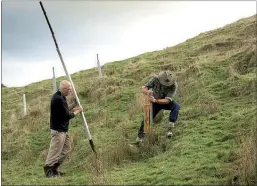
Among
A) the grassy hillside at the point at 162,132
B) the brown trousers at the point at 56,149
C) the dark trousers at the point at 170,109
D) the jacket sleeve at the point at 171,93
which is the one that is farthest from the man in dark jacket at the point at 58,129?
the jacket sleeve at the point at 171,93

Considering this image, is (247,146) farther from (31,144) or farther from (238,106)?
(31,144)

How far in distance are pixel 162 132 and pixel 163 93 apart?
103 cm

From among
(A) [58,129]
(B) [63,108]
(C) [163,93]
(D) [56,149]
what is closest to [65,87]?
(B) [63,108]

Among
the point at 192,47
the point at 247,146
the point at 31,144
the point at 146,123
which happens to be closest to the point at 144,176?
the point at 247,146

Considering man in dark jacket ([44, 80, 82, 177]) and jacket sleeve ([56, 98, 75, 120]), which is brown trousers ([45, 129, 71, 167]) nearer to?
man in dark jacket ([44, 80, 82, 177])

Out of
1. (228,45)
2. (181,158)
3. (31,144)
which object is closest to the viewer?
(181,158)

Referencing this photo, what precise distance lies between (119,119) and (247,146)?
632 centimetres

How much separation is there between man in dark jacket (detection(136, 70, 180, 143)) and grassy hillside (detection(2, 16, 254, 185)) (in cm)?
43

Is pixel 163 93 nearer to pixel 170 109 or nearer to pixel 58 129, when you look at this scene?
pixel 170 109

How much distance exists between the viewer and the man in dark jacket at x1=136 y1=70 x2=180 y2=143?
11609 mm

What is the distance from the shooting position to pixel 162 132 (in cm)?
1163

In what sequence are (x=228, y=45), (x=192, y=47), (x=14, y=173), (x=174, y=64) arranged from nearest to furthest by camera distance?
1. (x=14, y=173)
2. (x=174, y=64)
3. (x=228, y=45)
4. (x=192, y=47)

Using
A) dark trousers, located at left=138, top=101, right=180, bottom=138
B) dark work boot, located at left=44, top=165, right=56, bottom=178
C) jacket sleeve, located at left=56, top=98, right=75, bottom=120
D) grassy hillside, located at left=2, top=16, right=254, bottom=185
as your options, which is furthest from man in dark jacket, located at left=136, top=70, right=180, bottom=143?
dark work boot, located at left=44, top=165, right=56, bottom=178

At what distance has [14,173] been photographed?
450 inches
